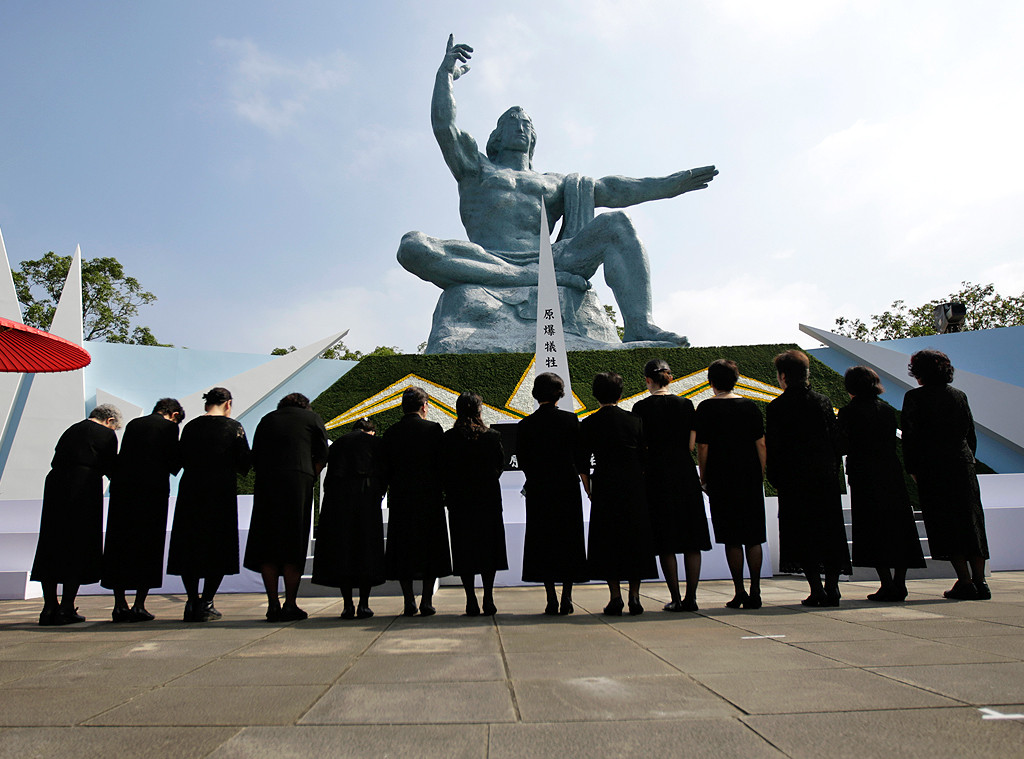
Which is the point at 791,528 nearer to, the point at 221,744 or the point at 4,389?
the point at 221,744

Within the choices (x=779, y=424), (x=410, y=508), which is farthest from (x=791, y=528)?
(x=410, y=508)

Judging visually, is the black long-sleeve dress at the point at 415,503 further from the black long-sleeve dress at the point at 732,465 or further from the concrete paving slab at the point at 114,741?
the concrete paving slab at the point at 114,741

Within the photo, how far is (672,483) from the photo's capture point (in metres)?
3.76

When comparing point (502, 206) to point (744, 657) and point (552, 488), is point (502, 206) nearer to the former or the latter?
point (552, 488)

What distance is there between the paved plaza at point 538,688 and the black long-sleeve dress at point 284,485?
1.66 ft

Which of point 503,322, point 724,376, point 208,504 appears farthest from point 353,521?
point 503,322

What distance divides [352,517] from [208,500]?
810 mm

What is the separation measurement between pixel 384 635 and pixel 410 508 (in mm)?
1000

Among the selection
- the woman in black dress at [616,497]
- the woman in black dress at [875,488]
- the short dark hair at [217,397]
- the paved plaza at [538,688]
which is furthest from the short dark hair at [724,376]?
the short dark hair at [217,397]

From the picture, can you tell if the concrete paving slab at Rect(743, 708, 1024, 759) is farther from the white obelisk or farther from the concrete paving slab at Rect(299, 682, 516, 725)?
the white obelisk

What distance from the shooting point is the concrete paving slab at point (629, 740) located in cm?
137

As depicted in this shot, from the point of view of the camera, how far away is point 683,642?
259 centimetres

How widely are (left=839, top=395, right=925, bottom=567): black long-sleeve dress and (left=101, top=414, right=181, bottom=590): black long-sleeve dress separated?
3.91 meters

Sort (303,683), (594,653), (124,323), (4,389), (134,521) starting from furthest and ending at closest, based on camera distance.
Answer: (124,323)
(4,389)
(134,521)
(594,653)
(303,683)
